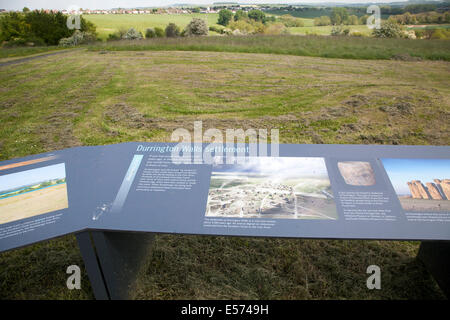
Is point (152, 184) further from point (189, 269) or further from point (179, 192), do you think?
point (189, 269)

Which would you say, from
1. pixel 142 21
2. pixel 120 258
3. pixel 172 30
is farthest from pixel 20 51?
pixel 120 258

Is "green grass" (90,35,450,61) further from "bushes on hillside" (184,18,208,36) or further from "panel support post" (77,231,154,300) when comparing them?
"panel support post" (77,231,154,300)

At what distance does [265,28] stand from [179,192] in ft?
43.0

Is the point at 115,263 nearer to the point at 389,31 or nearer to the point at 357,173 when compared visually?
the point at 357,173

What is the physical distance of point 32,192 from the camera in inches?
101

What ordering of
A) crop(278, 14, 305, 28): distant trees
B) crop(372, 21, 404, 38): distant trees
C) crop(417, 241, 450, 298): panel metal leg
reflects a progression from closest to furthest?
crop(417, 241, 450, 298): panel metal leg
crop(372, 21, 404, 38): distant trees
crop(278, 14, 305, 28): distant trees

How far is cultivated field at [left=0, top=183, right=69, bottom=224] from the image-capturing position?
7.76 ft

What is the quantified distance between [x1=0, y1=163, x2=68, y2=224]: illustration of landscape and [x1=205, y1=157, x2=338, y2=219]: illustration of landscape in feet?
4.02

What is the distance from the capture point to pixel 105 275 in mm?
2455

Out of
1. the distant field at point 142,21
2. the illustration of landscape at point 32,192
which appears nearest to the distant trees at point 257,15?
the distant field at point 142,21

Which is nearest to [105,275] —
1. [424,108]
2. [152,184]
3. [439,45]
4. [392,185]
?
[152,184]

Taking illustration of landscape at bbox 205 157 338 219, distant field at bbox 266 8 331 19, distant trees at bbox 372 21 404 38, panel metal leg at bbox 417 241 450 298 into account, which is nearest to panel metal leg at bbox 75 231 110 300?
illustration of landscape at bbox 205 157 338 219

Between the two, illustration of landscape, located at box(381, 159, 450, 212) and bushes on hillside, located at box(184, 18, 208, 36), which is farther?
bushes on hillside, located at box(184, 18, 208, 36)

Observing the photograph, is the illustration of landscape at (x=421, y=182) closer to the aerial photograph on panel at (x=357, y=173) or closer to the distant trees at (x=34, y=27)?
the aerial photograph on panel at (x=357, y=173)
